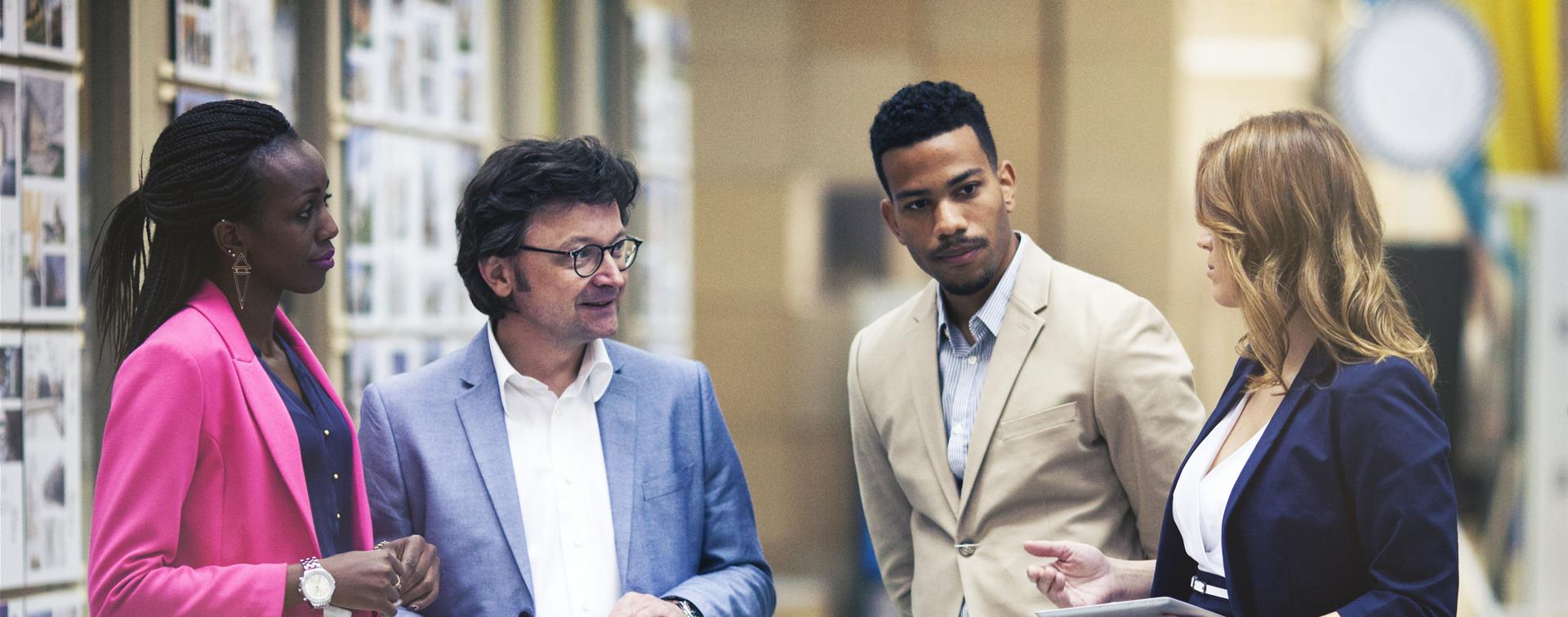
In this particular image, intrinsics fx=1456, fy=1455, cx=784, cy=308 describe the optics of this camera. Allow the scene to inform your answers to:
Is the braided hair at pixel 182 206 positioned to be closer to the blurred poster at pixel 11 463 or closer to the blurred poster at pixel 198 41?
the blurred poster at pixel 11 463

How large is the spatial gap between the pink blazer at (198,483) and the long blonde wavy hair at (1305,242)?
4.77ft

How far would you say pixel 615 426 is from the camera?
2.67 m

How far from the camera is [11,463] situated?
A: 3303 millimetres

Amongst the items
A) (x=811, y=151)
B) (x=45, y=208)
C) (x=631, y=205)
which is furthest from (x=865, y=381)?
(x=811, y=151)

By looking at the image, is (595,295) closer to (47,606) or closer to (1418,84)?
(47,606)

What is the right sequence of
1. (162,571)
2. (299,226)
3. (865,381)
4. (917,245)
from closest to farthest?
(162,571), (299,226), (917,245), (865,381)

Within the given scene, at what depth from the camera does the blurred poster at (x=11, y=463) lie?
329 centimetres

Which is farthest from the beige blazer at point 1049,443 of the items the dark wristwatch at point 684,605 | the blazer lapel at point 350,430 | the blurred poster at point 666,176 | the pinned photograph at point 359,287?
the blurred poster at point 666,176

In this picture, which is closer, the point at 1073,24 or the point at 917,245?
the point at 917,245

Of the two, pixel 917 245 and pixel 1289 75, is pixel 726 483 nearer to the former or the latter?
pixel 917 245

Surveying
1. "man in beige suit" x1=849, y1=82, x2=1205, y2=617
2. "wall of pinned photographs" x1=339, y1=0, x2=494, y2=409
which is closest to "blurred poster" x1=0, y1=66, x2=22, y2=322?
"wall of pinned photographs" x1=339, y1=0, x2=494, y2=409

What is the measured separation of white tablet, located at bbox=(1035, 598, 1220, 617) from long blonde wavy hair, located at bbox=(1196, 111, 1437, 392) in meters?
0.38

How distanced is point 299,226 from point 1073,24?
5316 millimetres

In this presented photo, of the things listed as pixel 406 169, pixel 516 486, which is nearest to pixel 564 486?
pixel 516 486
